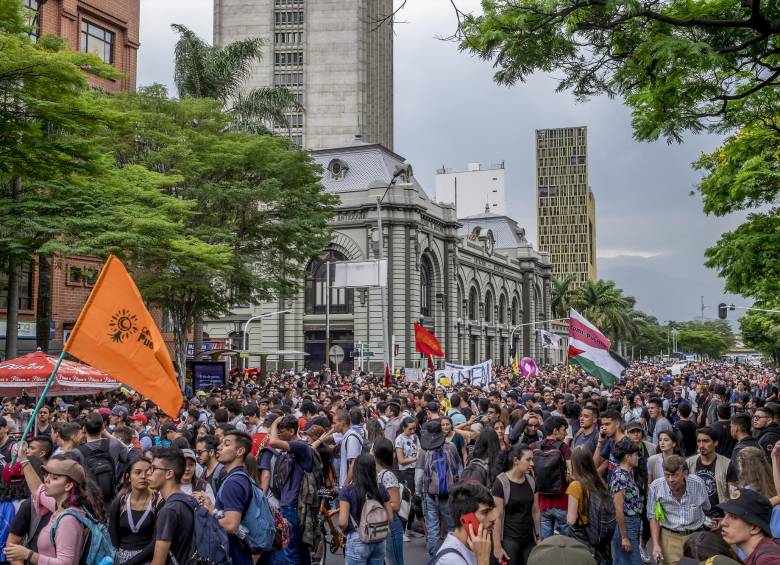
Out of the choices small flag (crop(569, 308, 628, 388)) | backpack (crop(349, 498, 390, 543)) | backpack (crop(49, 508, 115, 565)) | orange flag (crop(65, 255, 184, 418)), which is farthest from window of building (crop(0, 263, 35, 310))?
backpack (crop(49, 508, 115, 565))

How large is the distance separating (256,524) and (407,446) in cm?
505

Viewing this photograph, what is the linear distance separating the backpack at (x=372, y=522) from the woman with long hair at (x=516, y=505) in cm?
105

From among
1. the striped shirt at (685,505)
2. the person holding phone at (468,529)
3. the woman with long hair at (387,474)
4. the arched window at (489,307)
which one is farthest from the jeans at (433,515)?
the arched window at (489,307)

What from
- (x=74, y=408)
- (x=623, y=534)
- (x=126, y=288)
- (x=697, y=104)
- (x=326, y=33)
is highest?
(x=326, y=33)

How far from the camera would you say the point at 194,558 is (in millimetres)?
5453

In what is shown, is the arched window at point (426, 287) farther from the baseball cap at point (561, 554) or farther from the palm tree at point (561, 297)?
Answer: the baseball cap at point (561, 554)

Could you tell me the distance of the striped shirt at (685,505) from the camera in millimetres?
7227

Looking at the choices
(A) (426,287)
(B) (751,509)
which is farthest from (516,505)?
(A) (426,287)

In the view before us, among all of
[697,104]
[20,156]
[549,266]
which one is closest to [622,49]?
[697,104]

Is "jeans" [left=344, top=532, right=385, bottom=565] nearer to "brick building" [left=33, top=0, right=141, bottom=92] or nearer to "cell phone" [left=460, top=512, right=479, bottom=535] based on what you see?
"cell phone" [left=460, top=512, right=479, bottom=535]

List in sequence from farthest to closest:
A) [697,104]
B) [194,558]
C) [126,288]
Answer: [697,104], [126,288], [194,558]

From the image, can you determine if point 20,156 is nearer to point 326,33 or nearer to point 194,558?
point 194,558

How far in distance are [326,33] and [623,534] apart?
287ft

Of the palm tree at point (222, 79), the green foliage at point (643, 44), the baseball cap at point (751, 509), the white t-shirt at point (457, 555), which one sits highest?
the palm tree at point (222, 79)
